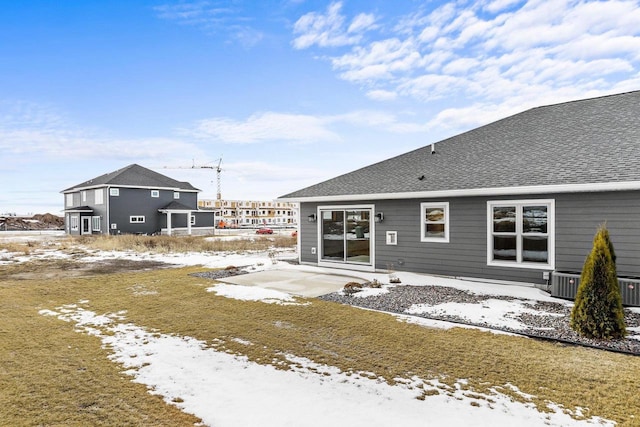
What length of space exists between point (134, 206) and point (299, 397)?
3236 cm

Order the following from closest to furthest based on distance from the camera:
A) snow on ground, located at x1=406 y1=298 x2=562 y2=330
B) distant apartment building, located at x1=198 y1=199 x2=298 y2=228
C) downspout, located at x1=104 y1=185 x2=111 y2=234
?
snow on ground, located at x1=406 y1=298 x2=562 y2=330 → downspout, located at x1=104 y1=185 x2=111 y2=234 → distant apartment building, located at x1=198 y1=199 x2=298 y2=228

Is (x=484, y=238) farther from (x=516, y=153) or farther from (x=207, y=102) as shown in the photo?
(x=207, y=102)

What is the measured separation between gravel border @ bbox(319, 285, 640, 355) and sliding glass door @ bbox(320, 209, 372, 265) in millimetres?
2933

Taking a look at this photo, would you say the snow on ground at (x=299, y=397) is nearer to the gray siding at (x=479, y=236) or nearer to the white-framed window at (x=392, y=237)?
the gray siding at (x=479, y=236)

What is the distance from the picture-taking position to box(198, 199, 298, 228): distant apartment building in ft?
233

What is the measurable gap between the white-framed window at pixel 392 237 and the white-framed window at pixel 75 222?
3297cm

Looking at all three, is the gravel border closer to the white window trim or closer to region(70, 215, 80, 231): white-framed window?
the white window trim

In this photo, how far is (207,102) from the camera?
2319 centimetres

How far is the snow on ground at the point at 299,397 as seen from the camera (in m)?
3.01

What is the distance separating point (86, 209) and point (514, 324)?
35605mm

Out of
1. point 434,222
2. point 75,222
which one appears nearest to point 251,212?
point 75,222

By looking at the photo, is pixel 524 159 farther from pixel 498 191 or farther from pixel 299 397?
pixel 299 397

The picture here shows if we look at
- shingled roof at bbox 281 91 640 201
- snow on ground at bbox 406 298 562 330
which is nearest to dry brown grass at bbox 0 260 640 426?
snow on ground at bbox 406 298 562 330

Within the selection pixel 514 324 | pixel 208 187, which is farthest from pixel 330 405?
pixel 208 187
